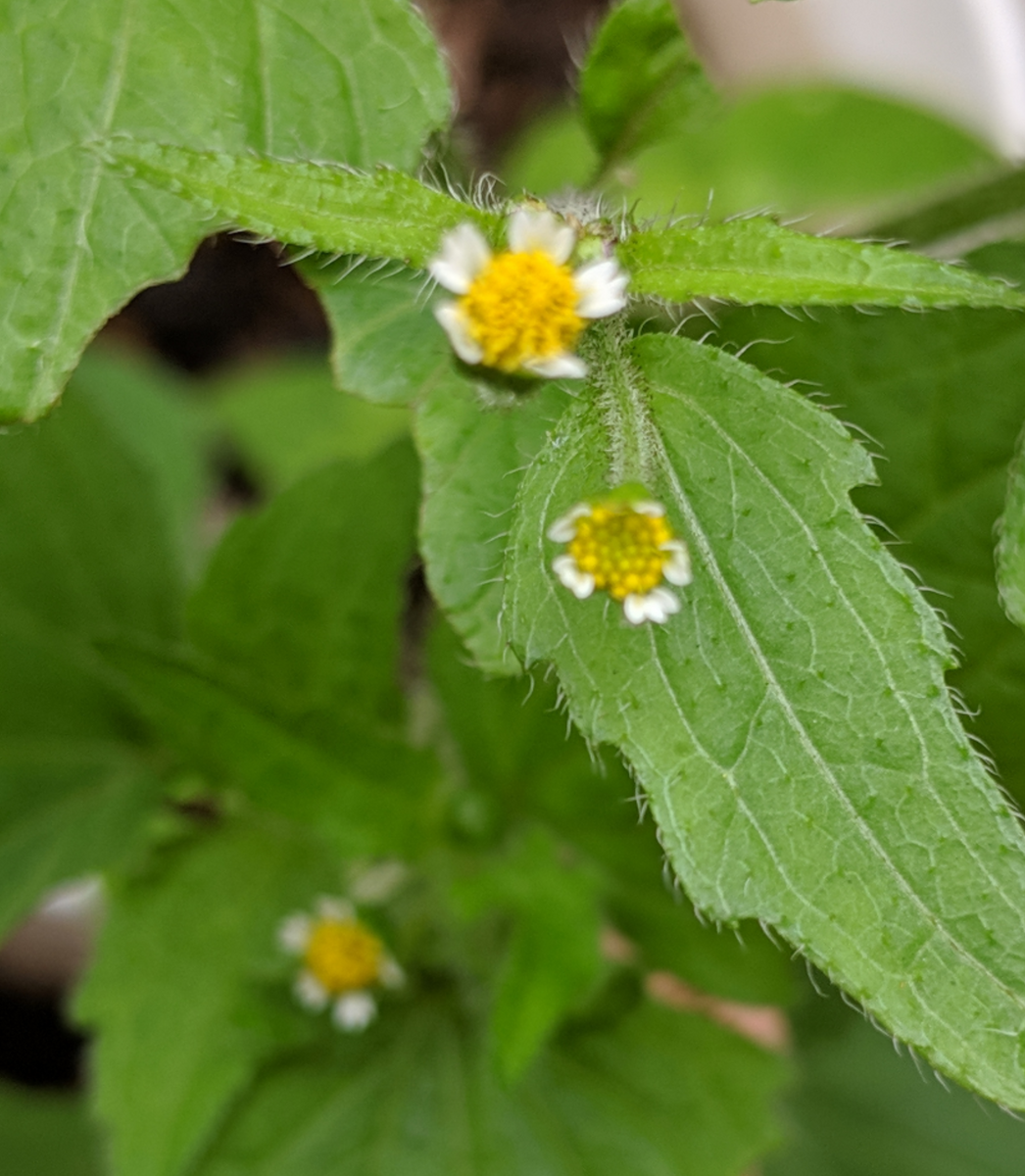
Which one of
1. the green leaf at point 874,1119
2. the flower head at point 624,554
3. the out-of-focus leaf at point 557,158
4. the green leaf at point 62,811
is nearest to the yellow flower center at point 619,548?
the flower head at point 624,554

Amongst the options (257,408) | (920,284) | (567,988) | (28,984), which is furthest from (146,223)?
(28,984)

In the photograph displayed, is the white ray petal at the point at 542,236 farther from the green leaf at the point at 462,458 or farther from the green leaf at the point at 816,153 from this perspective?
the green leaf at the point at 816,153

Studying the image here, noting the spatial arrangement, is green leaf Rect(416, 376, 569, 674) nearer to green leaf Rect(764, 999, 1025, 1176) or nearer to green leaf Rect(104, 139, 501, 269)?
green leaf Rect(104, 139, 501, 269)

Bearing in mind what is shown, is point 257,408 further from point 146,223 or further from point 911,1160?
point 911,1160

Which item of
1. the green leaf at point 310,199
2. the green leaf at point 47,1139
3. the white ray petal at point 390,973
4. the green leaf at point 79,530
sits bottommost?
the green leaf at point 47,1139

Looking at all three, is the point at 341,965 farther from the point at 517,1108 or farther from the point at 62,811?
the point at 62,811
